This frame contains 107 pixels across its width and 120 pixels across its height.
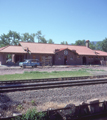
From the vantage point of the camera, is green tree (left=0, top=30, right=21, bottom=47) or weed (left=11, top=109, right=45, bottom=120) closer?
weed (left=11, top=109, right=45, bottom=120)

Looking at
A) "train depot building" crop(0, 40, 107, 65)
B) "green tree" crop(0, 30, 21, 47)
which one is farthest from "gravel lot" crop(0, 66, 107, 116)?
"green tree" crop(0, 30, 21, 47)

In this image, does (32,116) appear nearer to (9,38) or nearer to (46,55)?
(46,55)

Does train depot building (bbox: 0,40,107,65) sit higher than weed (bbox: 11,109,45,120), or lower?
higher

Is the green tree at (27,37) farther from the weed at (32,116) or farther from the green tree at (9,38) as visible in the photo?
the weed at (32,116)

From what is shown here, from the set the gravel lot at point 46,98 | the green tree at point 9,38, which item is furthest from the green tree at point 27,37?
the gravel lot at point 46,98

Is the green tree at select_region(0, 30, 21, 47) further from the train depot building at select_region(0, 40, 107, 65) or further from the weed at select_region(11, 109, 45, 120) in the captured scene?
the weed at select_region(11, 109, 45, 120)

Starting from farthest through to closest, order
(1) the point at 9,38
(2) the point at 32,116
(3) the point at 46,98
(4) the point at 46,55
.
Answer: (1) the point at 9,38 → (4) the point at 46,55 → (3) the point at 46,98 → (2) the point at 32,116

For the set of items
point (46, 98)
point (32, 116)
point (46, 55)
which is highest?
point (46, 55)

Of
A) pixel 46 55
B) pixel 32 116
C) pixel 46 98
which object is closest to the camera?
pixel 32 116

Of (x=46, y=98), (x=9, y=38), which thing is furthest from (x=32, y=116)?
(x=9, y=38)

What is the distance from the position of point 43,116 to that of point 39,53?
2717cm

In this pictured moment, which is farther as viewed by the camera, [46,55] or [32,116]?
[46,55]

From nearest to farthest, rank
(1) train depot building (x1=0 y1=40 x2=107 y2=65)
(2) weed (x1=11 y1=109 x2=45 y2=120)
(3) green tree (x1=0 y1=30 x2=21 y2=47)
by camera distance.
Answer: (2) weed (x1=11 y1=109 x2=45 y2=120) → (1) train depot building (x1=0 y1=40 x2=107 y2=65) → (3) green tree (x1=0 y1=30 x2=21 y2=47)

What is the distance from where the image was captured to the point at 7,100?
682cm
